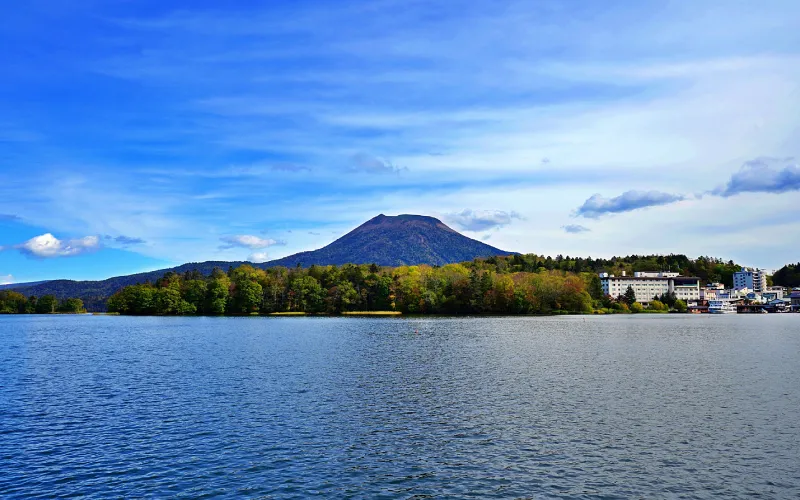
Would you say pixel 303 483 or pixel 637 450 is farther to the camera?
pixel 637 450

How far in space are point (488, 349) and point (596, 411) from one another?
34.6m

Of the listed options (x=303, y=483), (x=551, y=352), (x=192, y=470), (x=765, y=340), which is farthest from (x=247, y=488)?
(x=765, y=340)

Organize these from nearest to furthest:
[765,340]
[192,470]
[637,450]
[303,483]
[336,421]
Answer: [303,483], [192,470], [637,450], [336,421], [765,340]

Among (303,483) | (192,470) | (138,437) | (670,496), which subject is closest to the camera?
(670,496)

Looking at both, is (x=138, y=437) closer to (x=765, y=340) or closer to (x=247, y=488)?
(x=247, y=488)

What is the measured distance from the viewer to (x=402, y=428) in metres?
27.8

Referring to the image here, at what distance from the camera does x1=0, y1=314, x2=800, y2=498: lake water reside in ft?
65.0

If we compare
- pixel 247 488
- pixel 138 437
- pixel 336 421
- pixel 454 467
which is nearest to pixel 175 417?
pixel 138 437

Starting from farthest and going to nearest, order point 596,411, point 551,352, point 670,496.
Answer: point 551,352, point 596,411, point 670,496

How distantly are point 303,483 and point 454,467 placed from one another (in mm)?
5915

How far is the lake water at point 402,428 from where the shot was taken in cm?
1980

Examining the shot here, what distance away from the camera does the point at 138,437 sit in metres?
25.9

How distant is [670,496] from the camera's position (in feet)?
60.6

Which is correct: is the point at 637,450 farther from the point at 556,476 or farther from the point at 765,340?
the point at 765,340
